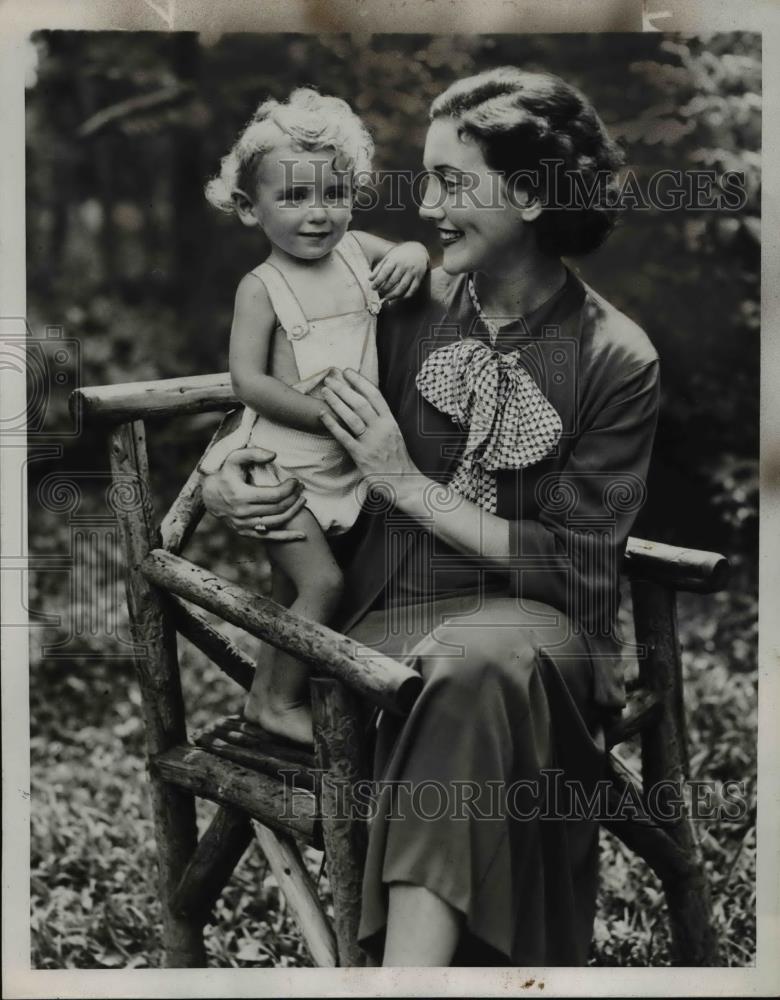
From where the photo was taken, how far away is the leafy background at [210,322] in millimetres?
3795

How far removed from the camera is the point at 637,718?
3898mm

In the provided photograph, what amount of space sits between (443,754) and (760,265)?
1.52 m

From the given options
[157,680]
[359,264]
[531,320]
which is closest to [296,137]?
[359,264]

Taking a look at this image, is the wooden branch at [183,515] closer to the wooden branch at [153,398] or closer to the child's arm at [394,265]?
the wooden branch at [153,398]

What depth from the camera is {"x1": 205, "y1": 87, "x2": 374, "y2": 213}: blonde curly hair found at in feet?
12.1

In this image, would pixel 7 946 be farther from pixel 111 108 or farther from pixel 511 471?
pixel 111 108

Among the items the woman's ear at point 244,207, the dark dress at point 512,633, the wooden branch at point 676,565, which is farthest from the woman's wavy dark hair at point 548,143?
the wooden branch at point 676,565

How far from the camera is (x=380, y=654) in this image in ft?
11.6

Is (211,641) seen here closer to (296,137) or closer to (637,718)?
(637,718)

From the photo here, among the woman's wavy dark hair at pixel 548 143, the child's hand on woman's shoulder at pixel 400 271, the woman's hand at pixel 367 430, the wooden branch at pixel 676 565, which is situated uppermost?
the woman's wavy dark hair at pixel 548 143

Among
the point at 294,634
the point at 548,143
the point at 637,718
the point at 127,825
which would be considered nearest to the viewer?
the point at 294,634

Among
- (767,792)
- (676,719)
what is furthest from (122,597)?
(767,792)

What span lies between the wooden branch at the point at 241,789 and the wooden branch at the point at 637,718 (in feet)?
2.65

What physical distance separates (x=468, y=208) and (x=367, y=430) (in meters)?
0.61
